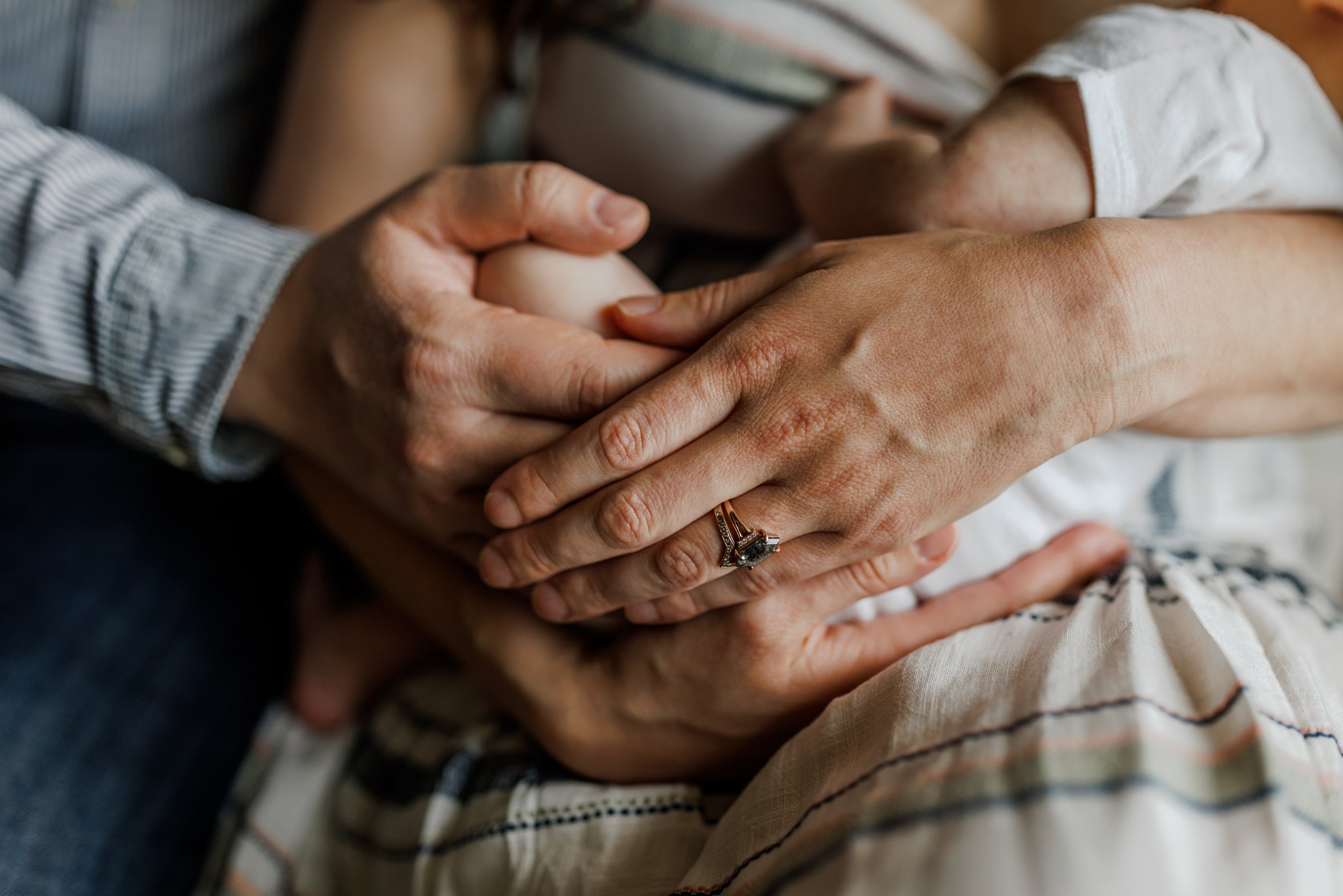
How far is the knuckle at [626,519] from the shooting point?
546 millimetres

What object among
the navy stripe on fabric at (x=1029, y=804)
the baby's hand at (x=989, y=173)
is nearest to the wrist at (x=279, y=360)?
the baby's hand at (x=989, y=173)

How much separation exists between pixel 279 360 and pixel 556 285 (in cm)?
28

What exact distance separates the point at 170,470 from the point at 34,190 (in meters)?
0.37

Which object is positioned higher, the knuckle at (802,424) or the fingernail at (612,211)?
the fingernail at (612,211)

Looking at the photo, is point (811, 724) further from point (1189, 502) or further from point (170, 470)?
point (170, 470)

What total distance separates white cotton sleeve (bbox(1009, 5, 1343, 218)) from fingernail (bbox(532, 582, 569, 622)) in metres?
0.48

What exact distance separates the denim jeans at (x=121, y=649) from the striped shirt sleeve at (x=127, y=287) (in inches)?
8.7

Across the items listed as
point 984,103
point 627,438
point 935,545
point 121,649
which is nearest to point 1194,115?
point 984,103

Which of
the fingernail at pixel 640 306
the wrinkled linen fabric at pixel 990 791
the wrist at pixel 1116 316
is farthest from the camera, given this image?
the fingernail at pixel 640 306

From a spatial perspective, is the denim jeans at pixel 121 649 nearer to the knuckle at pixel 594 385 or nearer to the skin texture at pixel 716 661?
the skin texture at pixel 716 661

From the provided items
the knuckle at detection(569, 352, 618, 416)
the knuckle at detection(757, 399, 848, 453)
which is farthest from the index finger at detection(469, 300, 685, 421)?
the knuckle at detection(757, 399, 848, 453)

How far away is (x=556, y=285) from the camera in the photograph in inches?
26.0

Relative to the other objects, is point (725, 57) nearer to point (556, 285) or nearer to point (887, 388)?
point (556, 285)

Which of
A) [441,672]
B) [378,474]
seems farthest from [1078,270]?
[441,672]
